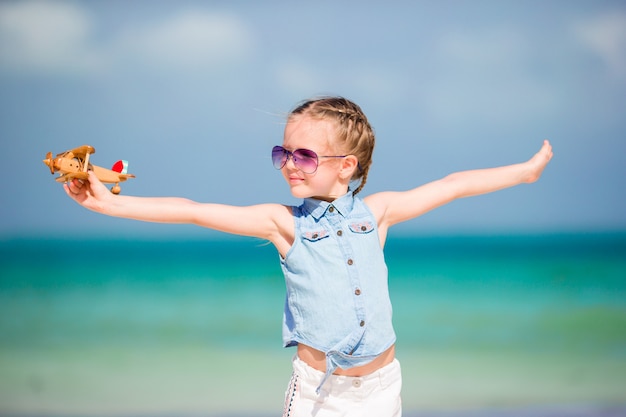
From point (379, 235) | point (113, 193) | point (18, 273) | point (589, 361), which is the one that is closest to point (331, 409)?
point (379, 235)

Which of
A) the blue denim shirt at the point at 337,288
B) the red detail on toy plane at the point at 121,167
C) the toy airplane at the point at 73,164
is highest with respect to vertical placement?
the red detail on toy plane at the point at 121,167

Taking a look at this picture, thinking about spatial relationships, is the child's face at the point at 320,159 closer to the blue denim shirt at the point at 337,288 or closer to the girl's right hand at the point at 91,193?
the blue denim shirt at the point at 337,288

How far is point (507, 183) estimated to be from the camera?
8.41 feet

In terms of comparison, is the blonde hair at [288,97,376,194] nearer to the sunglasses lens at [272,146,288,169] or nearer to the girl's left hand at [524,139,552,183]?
the sunglasses lens at [272,146,288,169]

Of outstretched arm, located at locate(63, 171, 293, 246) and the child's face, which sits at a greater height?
the child's face

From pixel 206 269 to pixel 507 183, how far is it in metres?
8.45

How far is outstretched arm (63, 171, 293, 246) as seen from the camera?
2.11m

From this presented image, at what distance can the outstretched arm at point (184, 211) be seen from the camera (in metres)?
2.11

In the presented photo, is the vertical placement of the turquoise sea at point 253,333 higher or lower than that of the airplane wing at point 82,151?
higher

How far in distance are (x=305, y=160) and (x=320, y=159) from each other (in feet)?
0.19

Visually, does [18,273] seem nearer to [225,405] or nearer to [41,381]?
[41,381]

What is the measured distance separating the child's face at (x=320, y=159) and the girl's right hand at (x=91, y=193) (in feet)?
1.69

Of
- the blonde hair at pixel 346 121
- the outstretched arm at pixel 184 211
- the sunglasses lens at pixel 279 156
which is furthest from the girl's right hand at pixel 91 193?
the blonde hair at pixel 346 121

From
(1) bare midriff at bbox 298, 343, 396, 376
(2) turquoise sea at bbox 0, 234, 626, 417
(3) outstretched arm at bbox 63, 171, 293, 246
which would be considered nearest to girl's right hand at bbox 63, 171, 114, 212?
(3) outstretched arm at bbox 63, 171, 293, 246
